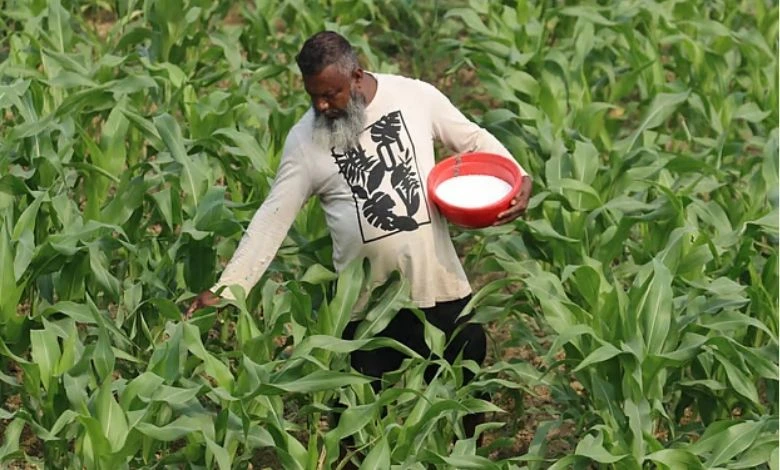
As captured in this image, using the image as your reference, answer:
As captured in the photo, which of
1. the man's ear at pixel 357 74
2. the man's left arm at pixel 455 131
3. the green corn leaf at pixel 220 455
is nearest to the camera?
the green corn leaf at pixel 220 455

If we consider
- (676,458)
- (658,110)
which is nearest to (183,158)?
(658,110)

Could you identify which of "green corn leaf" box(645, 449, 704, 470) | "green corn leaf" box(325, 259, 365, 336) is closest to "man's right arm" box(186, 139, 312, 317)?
"green corn leaf" box(325, 259, 365, 336)

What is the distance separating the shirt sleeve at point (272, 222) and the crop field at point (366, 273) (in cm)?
12

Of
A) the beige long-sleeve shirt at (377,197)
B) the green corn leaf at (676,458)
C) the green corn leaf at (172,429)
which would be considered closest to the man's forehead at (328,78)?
the beige long-sleeve shirt at (377,197)

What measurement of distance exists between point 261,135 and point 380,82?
168 centimetres

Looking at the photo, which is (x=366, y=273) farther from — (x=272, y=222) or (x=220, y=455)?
(x=220, y=455)

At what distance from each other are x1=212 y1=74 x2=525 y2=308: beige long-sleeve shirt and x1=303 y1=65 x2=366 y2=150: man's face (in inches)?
1.8

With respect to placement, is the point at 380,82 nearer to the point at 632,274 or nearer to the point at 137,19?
the point at 632,274

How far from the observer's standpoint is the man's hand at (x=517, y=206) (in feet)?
18.0

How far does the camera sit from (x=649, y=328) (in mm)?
5508

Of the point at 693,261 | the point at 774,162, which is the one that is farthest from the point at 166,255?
the point at 774,162

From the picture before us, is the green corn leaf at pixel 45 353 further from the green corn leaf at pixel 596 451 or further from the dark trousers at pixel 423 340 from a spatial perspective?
the green corn leaf at pixel 596 451

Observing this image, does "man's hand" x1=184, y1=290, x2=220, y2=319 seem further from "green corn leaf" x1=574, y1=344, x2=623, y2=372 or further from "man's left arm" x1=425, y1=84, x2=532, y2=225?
"green corn leaf" x1=574, y1=344, x2=623, y2=372

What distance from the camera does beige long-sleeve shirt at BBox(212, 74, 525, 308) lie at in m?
5.48
